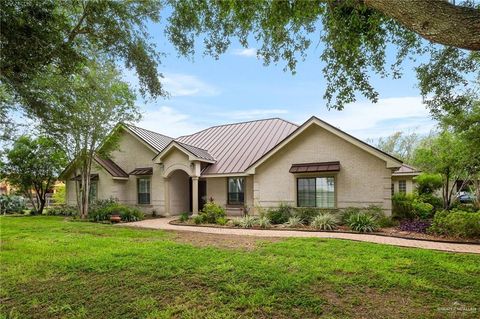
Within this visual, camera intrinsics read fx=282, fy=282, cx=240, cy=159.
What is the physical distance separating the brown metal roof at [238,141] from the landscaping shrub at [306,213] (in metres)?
4.26

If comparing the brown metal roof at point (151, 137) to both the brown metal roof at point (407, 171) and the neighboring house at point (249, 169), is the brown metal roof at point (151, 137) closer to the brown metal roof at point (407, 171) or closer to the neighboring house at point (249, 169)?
the neighboring house at point (249, 169)

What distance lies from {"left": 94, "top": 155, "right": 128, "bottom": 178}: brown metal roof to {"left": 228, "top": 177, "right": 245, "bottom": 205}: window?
8084mm

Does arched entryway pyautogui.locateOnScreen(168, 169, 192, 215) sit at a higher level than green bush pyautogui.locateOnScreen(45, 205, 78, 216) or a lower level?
higher

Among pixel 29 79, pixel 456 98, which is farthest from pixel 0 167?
pixel 456 98

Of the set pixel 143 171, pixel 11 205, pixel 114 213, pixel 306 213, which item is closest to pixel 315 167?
pixel 306 213

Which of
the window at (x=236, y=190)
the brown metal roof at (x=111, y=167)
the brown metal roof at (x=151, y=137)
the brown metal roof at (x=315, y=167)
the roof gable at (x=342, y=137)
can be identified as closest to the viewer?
the roof gable at (x=342, y=137)

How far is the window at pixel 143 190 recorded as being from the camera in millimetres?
20047

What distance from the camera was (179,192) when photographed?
2020cm

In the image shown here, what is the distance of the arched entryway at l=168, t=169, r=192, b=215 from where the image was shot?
19.3 metres

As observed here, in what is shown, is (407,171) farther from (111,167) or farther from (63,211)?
(63,211)

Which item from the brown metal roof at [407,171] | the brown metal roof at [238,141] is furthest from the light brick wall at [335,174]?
the brown metal roof at [407,171]

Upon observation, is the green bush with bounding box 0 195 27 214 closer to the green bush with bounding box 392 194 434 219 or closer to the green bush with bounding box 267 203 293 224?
the green bush with bounding box 267 203 293 224

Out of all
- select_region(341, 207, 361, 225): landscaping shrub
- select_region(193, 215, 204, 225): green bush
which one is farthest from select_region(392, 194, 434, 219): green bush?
select_region(193, 215, 204, 225): green bush

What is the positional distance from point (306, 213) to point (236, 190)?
5275mm
